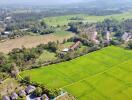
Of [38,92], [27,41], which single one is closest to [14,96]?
[38,92]

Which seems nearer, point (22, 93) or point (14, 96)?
point (14, 96)

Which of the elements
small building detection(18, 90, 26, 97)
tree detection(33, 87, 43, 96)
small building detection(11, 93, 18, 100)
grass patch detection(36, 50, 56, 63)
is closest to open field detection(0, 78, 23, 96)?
small building detection(18, 90, 26, 97)

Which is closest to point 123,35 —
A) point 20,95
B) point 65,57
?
point 65,57

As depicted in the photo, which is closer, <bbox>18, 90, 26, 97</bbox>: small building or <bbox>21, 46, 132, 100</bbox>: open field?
<bbox>18, 90, 26, 97</bbox>: small building

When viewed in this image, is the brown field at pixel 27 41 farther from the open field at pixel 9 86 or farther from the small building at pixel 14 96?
the small building at pixel 14 96

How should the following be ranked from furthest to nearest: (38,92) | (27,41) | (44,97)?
(27,41), (38,92), (44,97)

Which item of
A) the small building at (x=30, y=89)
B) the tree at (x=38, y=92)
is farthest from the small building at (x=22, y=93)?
the tree at (x=38, y=92)

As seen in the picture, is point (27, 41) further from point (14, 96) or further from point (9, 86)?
point (14, 96)

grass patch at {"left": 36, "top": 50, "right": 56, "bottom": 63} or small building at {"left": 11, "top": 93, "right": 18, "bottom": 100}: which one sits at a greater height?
grass patch at {"left": 36, "top": 50, "right": 56, "bottom": 63}

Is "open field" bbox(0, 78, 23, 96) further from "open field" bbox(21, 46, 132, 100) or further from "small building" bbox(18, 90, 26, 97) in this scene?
"open field" bbox(21, 46, 132, 100)

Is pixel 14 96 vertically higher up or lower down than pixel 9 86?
higher up
